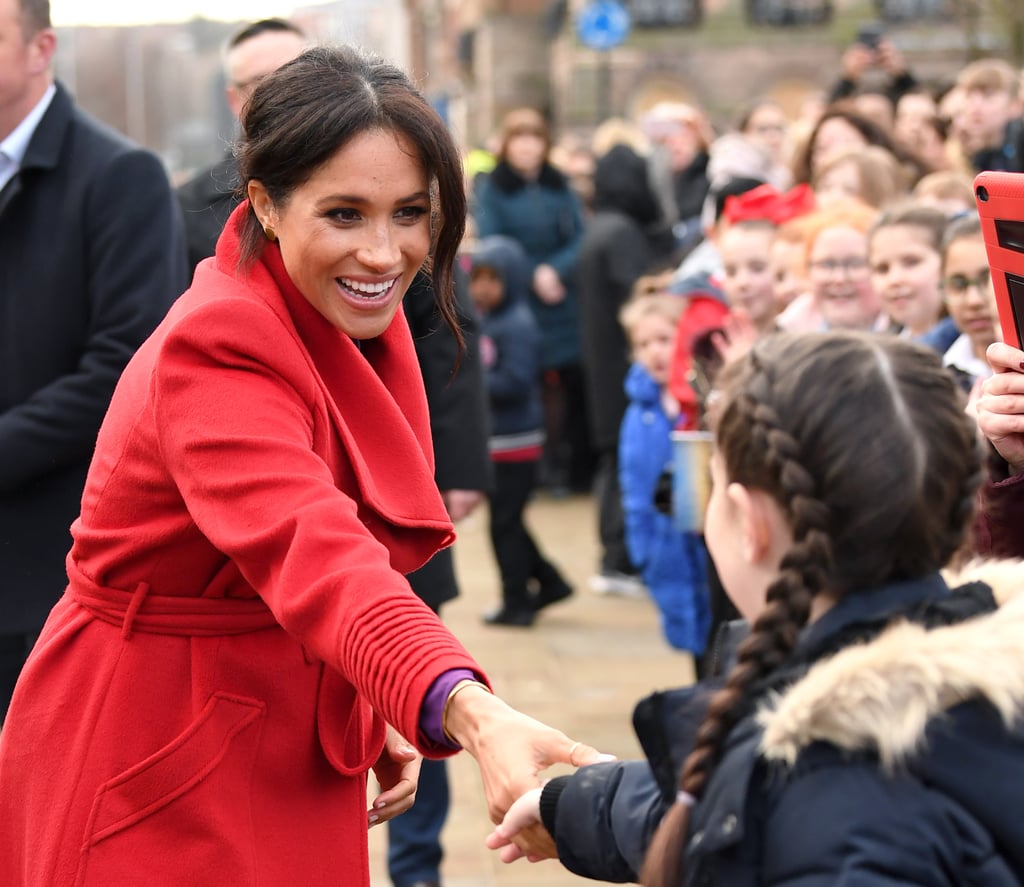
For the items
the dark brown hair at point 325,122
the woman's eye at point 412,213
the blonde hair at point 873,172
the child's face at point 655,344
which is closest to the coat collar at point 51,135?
the dark brown hair at point 325,122

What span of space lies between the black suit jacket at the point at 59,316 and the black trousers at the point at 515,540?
4.27 meters

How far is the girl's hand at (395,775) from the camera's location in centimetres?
283

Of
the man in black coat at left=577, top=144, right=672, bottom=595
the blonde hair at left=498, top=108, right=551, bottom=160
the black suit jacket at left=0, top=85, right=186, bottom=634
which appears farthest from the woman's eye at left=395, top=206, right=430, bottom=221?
the blonde hair at left=498, top=108, right=551, bottom=160

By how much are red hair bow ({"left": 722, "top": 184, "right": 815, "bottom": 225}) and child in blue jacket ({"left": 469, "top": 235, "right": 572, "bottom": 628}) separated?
198 centimetres

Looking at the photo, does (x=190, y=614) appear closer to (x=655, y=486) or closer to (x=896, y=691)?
(x=896, y=691)

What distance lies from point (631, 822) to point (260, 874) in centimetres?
62

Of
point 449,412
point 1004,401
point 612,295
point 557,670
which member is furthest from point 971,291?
point 612,295

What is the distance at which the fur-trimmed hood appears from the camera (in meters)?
1.83

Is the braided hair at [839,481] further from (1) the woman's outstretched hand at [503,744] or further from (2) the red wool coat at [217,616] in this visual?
(2) the red wool coat at [217,616]

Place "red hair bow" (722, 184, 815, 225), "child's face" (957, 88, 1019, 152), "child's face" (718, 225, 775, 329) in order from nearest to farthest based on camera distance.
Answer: "child's face" (718, 225, 775, 329)
"red hair bow" (722, 184, 815, 225)
"child's face" (957, 88, 1019, 152)

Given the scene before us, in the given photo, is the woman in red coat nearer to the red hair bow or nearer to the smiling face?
the smiling face

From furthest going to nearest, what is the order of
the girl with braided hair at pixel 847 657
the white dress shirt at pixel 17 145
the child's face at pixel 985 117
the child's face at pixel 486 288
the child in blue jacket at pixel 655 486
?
the child's face at pixel 486 288 < the child's face at pixel 985 117 < the child in blue jacket at pixel 655 486 < the white dress shirt at pixel 17 145 < the girl with braided hair at pixel 847 657

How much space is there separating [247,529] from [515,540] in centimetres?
594

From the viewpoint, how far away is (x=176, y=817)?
2420 millimetres
